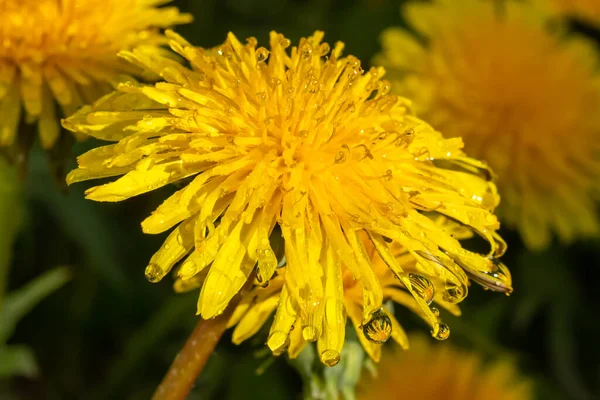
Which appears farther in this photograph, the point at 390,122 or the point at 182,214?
the point at 390,122

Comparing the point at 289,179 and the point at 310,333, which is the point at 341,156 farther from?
the point at 310,333

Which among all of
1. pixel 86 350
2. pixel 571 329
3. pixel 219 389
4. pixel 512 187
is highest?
pixel 512 187

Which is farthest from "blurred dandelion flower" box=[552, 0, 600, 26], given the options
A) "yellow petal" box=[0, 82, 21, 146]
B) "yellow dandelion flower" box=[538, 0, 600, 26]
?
"yellow petal" box=[0, 82, 21, 146]

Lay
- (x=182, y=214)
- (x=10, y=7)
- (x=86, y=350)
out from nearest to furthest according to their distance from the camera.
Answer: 1. (x=182, y=214)
2. (x=10, y=7)
3. (x=86, y=350)

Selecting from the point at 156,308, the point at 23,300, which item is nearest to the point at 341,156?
the point at 23,300

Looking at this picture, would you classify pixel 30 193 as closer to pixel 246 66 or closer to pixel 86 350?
pixel 86 350

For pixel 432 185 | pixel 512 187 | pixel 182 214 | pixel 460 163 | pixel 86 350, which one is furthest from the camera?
pixel 86 350

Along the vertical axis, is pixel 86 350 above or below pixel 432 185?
below

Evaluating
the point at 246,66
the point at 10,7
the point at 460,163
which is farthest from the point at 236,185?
the point at 10,7
